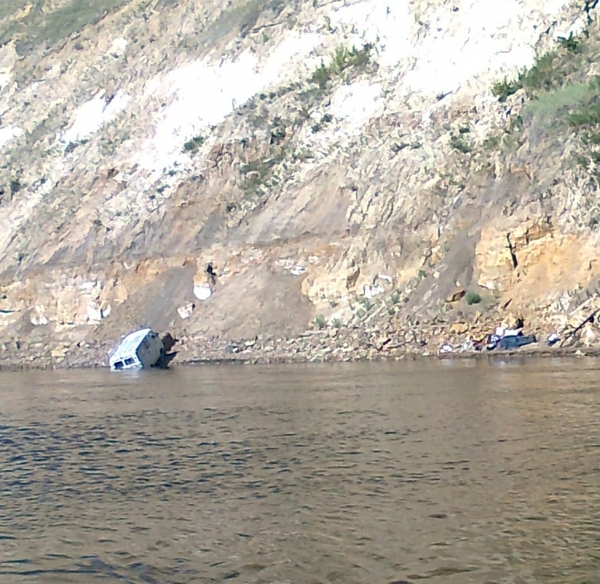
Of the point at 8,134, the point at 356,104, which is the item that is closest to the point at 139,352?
the point at 356,104

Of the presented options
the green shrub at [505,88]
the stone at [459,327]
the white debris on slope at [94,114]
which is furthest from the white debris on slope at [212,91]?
the stone at [459,327]

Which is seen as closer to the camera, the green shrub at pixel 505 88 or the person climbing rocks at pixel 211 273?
the green shrub at pixel 505 88

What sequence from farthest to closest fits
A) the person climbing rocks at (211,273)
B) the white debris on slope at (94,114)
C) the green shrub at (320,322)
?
the white debris on slope at (94,114), the person climbing rocks at (211,273), the green shrub at (320,322)

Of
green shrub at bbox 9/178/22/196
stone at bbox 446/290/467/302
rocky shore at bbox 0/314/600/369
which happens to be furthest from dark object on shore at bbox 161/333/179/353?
green shrub at bbox 9/178/22/196

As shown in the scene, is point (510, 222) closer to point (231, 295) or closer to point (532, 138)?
point (532, 138)

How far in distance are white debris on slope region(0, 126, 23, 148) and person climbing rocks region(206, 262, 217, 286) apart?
31.4 meters

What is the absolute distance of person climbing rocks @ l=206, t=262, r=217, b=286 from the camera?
4806 centimetres

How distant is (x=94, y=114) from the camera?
6906 cm

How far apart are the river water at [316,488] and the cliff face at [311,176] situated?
556 inches

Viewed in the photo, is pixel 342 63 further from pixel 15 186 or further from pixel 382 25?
pixel 15 186

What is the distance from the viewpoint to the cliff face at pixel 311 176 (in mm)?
39500

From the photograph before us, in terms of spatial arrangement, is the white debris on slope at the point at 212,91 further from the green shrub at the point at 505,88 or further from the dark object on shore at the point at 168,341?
the green shrub at the point at 505,88

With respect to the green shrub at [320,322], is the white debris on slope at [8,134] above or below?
above

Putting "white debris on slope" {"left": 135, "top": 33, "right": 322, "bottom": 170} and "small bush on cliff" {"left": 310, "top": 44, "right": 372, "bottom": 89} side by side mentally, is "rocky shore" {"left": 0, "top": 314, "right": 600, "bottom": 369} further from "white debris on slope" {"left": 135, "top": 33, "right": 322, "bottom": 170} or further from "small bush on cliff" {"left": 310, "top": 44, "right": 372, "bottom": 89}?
"small bush on cliff" {"left": 310, "top": 44, "right": 372, "bottom": 89}
